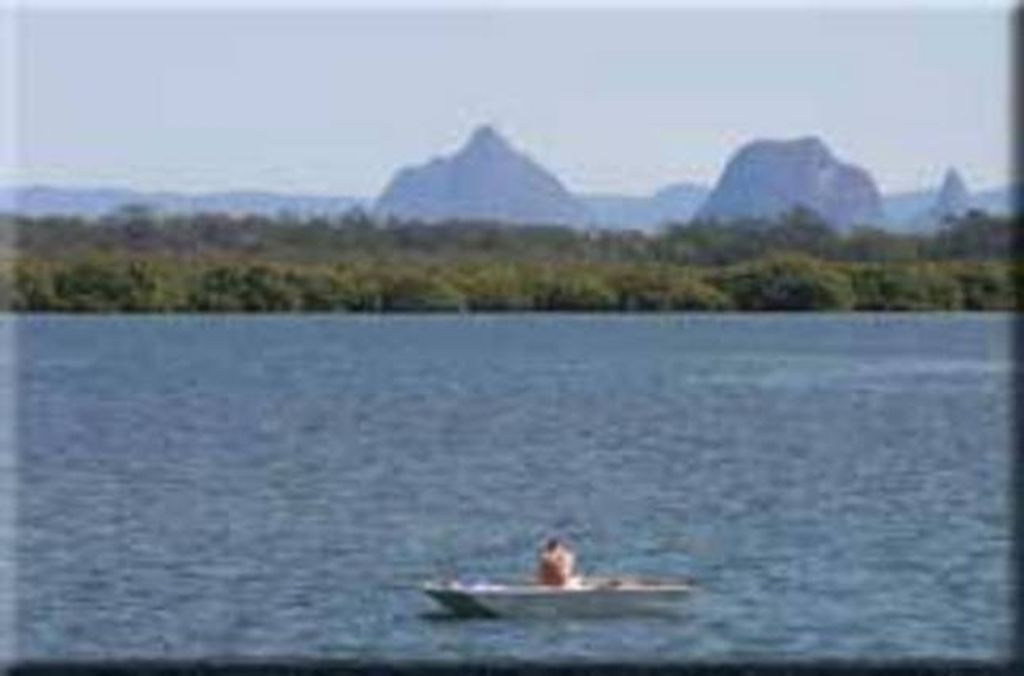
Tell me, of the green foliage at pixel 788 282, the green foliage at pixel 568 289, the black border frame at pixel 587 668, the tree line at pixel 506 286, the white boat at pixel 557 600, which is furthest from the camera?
the green foliage at pixel 568 289

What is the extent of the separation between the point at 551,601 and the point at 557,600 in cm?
5

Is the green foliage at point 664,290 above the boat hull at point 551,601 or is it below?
above

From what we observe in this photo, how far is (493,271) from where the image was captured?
180 meters

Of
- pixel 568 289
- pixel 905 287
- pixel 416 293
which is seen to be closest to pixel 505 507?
pixel 905 287

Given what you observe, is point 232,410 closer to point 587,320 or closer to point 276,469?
point 276,469

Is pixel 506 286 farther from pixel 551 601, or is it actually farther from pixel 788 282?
Answer: pixel 551 601

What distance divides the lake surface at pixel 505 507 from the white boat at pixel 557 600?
153 mm

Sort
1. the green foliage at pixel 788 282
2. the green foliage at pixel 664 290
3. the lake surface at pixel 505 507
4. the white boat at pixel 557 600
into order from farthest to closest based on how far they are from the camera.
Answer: the green foliage at pixel 664 290 < the green foliage at pixel 788 282 < the lake surface at pixel 505 507 < the white boat at pixel 557 600

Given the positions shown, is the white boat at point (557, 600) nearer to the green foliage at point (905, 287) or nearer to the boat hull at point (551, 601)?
the boat hull at point (551, 601)

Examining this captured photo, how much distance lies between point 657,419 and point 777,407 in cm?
767

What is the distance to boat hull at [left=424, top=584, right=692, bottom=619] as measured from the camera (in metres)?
26.1

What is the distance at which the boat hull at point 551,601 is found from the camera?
26141 mm

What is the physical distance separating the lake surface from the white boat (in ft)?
0.50

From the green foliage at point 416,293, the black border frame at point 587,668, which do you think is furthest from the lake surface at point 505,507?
the green foliage at point 416,293
